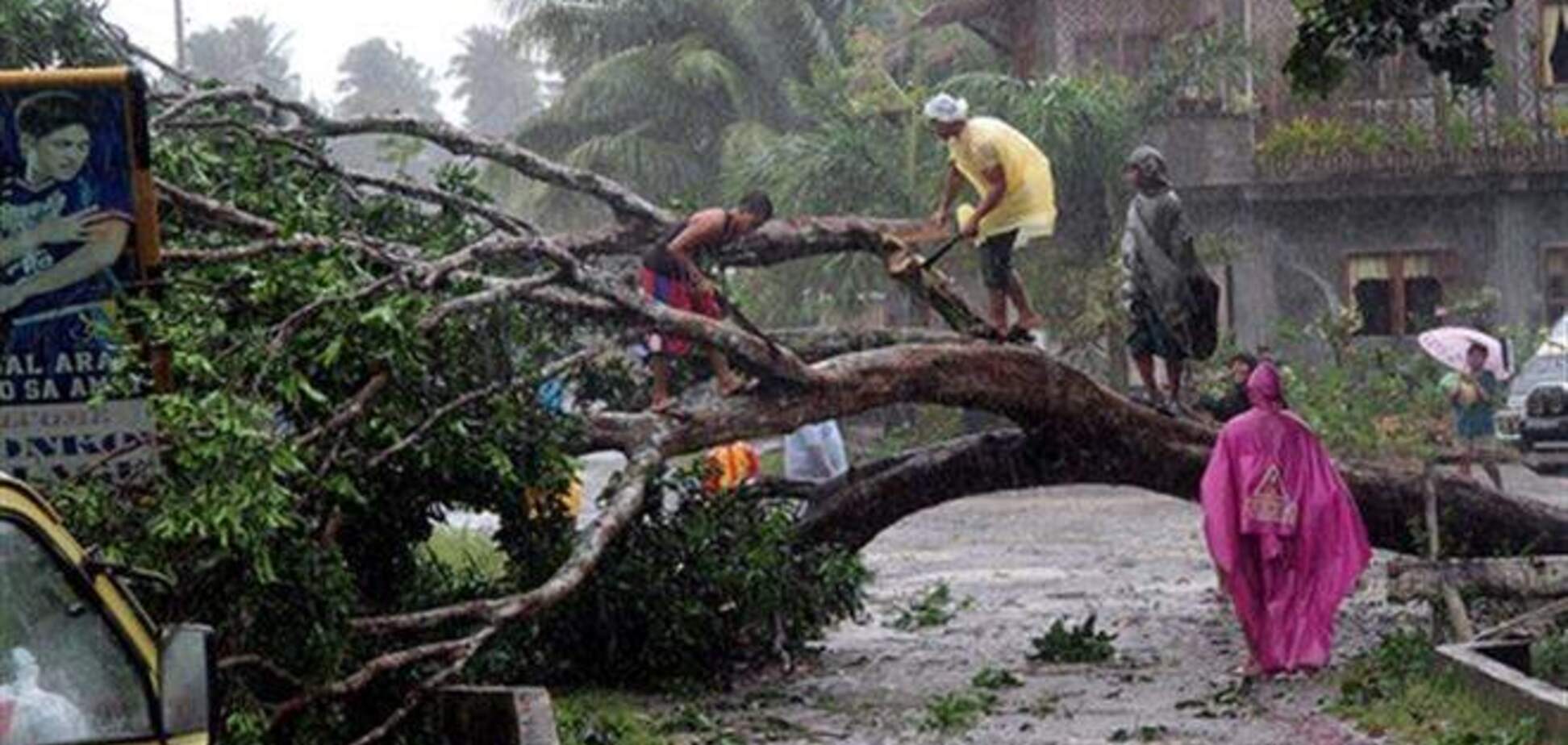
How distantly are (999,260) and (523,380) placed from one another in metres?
5.39

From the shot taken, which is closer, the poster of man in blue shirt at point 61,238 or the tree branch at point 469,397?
the poster of man in blue shirt at point 61,238

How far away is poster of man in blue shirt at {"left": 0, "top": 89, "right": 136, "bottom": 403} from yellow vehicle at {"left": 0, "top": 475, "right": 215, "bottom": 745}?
3.21 m

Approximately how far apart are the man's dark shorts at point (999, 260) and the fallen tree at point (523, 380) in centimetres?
74

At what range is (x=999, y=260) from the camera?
17609 millimetres

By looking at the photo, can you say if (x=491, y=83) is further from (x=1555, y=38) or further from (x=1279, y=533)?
(x=1279, y=533)

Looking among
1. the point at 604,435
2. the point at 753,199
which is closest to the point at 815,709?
the point at 604,435

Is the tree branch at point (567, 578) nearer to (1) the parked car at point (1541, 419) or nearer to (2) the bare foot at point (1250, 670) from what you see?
(2) the bare foot at point (1250, 670)

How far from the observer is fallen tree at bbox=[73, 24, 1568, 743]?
11328 mm

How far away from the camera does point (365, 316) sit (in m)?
11.2

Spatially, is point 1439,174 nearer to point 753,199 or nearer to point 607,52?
point 607,52

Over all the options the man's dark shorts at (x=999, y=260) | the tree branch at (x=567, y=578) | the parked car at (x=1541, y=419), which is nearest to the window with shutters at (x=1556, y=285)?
the parked car at (x=1541, y=419)

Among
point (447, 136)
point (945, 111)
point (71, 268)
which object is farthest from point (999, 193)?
point (71, 268)

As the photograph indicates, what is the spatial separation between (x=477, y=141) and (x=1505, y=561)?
562cm

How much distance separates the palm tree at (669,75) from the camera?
158 feet
